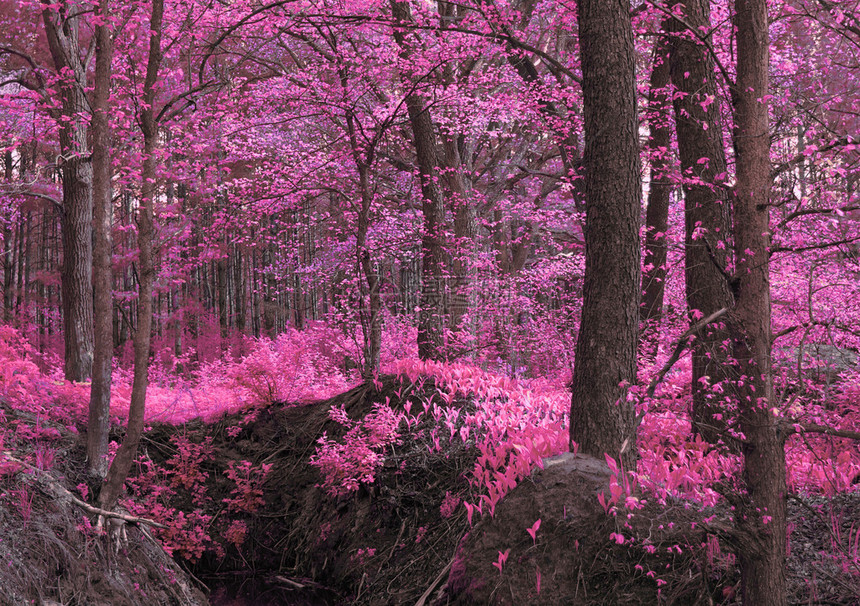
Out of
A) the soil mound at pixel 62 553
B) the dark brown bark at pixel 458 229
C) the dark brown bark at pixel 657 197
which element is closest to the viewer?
the soil mound at pixel 62 553

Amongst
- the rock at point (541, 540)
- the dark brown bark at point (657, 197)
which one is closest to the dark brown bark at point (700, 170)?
the dark brown bark at point (657, 197)

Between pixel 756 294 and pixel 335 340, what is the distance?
32.6 feet

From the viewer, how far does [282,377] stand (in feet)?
28.8

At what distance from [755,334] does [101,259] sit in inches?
217

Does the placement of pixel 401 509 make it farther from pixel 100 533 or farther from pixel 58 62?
pixel 58 62

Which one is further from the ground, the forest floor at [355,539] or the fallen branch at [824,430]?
the fallen branch at [824,430]

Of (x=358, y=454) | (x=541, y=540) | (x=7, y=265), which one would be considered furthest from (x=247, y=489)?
(x=7, y=265)

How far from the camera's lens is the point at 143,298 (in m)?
5.57

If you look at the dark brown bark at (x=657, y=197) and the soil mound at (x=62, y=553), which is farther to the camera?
the dark brown bark at (x=657, y=197)

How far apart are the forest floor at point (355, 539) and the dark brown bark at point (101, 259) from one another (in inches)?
13.6

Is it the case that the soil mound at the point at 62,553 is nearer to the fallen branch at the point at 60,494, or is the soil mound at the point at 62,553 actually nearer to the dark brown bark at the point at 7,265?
the fallen branch at the point at 60,494

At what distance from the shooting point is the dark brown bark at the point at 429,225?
9828 mm

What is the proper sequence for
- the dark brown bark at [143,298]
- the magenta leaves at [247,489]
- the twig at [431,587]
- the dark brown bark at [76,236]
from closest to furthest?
the twig at [431,587] < the dark brown bark at [143,298] < the magenta leaves at [247,489] < the dark brown bark at [76,236]

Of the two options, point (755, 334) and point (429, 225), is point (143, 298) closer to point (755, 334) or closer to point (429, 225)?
point (755, 334)
